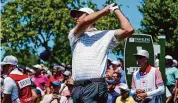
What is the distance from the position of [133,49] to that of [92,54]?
15.7 feet

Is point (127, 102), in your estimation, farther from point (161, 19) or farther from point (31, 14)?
point (31, 14)

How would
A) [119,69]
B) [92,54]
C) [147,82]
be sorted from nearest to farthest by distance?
[92,54] < [147,82] < [119,69]

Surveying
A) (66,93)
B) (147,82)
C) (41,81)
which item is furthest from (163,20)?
(147,82)

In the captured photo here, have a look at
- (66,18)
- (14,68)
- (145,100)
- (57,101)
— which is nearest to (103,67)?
(145,100)

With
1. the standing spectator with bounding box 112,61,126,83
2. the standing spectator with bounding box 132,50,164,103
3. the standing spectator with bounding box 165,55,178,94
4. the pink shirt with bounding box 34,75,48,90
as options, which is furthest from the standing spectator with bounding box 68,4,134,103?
the pink shirt with bounding box 34,75,48,90

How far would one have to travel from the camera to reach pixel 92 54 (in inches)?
263

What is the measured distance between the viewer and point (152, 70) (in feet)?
32.8

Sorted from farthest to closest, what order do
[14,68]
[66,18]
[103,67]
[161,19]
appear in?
[66,18]
[161,19]
[14,68]
[103,67]

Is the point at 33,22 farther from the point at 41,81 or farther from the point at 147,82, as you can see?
the point at 147,82

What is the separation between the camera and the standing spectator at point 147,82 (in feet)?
31.9

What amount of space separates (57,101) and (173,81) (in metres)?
3.04

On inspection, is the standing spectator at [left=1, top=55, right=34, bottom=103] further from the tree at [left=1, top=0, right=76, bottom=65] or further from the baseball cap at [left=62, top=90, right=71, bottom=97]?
the tree at [left=1, top=0, right=76, bottom=65]

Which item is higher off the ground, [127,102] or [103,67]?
[103,67]

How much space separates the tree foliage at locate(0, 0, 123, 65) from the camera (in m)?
47.3
